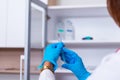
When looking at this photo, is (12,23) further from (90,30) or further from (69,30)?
(90,30)

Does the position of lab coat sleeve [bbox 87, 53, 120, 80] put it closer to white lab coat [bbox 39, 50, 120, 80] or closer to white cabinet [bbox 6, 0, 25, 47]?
white lab coat [bbox 39, 50, 120, 80]

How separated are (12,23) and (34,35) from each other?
40 cm

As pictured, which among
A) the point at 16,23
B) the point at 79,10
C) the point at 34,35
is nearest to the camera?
the point at 34,35

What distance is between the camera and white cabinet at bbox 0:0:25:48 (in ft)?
6.50

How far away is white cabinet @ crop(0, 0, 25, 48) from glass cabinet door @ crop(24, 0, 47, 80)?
248 millimetres

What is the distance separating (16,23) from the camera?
199 centimetres

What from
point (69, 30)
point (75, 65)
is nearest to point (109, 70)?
point (75, 65)

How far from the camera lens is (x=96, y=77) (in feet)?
2.33

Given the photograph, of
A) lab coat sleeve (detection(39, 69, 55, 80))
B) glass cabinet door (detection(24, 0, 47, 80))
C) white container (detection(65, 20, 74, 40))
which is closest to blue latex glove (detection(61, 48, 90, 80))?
lab coat sleeve (detection(39, 69, 55, 80))

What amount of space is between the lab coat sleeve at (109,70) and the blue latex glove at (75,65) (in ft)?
Result: 1.74

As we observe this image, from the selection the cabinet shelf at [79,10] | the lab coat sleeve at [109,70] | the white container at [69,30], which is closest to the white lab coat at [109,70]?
the lab coat sleeve at [109,70]

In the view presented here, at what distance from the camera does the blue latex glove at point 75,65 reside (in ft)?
4.14

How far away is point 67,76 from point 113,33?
22.5 inches

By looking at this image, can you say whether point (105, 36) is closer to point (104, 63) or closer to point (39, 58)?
point (39, 58)
